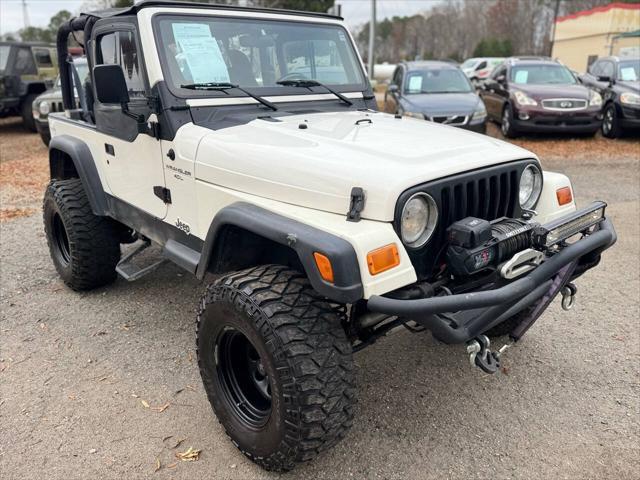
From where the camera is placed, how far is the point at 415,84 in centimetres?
1109

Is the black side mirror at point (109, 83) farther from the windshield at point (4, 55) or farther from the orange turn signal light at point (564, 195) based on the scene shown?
the windshield at point (4, 55)

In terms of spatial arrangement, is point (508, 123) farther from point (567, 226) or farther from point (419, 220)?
point (419, 220)

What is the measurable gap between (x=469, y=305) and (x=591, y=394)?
1558mm

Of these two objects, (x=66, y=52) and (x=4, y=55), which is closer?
(x=66, y=52)

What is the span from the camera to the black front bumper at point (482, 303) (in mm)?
2166

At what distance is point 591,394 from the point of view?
3.22 meters

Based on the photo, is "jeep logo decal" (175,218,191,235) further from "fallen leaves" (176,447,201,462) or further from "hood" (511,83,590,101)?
"hood" (511,83,590,101)

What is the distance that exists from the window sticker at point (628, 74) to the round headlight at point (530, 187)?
1073cm

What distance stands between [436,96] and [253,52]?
7.71m

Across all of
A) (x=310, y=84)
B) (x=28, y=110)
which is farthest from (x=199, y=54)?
(x=28, y=110)

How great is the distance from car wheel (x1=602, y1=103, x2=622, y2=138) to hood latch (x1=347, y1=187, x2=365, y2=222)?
11.1 meters

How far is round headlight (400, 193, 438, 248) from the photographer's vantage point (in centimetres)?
239

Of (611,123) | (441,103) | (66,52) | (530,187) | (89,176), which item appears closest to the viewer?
(530,187)

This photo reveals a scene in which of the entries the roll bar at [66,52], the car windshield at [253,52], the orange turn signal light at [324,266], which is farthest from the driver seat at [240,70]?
the orange turn signal light at [324,266]
